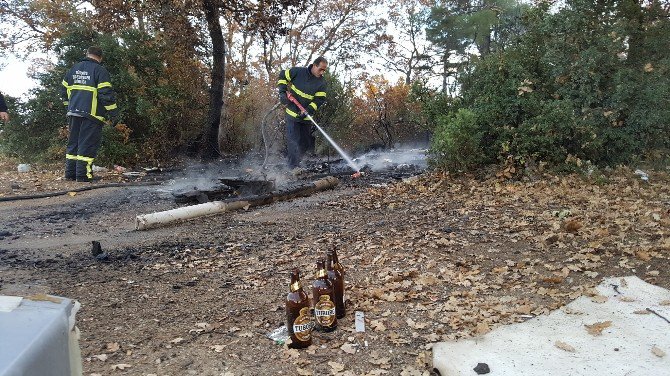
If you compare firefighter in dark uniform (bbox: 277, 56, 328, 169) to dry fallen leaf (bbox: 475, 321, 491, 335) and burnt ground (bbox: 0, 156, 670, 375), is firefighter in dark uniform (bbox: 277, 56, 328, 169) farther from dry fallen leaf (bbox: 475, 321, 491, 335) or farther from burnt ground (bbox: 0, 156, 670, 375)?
dry fallen leaf (bbox: 475, 321, 491, 335)

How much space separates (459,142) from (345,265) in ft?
13.2

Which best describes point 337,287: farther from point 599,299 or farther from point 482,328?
point 599,299

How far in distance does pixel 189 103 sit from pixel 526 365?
1268 centimetres

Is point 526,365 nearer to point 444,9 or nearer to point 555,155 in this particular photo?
point 555,155

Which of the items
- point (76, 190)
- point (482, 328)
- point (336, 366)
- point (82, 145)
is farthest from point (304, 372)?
point (82, 145)

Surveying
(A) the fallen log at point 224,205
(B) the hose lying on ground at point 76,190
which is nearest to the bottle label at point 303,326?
(A) the fallen log at point 224,205

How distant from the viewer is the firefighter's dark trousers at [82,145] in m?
9.38

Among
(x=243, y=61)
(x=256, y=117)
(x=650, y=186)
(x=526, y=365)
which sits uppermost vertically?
(x=243, y=61)

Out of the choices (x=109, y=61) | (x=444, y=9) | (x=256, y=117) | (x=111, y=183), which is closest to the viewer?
(x=111, y=183)

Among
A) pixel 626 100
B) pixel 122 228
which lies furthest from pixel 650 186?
pixel 122 228

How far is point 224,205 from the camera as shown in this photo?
7168mm

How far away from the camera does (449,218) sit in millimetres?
6242

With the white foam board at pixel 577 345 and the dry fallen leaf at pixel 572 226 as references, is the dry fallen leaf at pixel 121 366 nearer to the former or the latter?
the white foam board at pixel 577 345

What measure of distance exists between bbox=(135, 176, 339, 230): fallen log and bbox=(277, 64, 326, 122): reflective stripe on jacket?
1.98m
